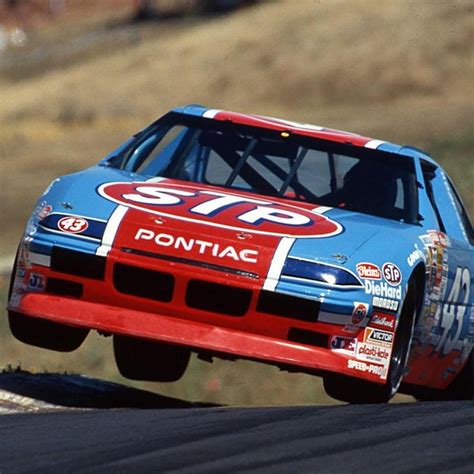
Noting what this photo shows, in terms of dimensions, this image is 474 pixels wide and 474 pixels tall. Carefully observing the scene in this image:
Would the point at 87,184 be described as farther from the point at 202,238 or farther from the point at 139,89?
the point at 139,89

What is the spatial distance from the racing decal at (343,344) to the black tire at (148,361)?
81.0 inches

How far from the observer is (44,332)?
7508 millimetres

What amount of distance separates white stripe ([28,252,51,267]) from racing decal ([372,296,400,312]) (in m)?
1.51

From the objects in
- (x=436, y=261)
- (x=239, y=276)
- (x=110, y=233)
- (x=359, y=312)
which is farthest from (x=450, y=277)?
(x=110, y=233)

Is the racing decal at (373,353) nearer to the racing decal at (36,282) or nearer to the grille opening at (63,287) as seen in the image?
the grille opening at (63,287)

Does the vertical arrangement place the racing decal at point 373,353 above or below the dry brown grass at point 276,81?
above

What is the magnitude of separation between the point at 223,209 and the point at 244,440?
6.26ft

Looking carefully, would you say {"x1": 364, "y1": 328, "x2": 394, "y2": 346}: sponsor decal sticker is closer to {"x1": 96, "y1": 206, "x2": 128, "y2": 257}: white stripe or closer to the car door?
the car door

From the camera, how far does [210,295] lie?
6.94 meters

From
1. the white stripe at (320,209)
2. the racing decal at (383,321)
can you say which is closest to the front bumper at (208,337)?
the racing decal at (383,321)

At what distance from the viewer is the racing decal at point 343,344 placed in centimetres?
694

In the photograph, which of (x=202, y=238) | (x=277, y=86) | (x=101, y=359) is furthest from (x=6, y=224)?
(x=277, y=86)

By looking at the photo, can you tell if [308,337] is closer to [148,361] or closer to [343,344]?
[343,344]

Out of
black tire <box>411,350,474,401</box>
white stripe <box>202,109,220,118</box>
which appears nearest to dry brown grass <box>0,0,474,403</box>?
black tire <box>411,350,474,401</box>
